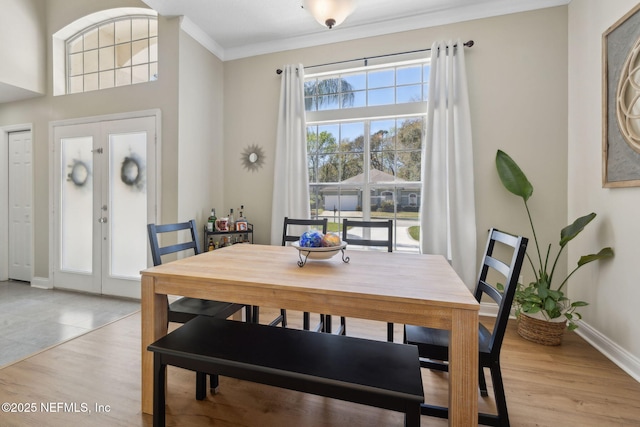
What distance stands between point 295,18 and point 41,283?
188 inches

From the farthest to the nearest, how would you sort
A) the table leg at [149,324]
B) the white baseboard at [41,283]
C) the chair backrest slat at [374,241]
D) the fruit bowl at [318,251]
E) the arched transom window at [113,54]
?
the white baseboard at [41,283]
the arched transom window at [113,54]
the chair backrest slat at [374,241]
the fruit bowl at [318,251]
the table leg at [149,324]

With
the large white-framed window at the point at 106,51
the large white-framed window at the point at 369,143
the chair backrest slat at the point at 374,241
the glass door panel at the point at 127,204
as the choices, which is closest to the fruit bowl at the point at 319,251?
the chair backrest slat at the point at 374,241

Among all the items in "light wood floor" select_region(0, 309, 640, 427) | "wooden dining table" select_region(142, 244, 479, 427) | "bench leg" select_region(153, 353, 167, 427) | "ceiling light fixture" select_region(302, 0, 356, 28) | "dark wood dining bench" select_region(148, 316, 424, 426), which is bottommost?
"light wood floor" select_region(0, 309, 640, 427)

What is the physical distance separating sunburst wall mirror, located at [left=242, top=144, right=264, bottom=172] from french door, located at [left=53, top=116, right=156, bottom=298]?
3.43 feet

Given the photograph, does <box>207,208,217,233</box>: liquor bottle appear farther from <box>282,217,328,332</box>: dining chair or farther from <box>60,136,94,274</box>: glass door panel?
<box>60,136,94,274</box>: glass door panel

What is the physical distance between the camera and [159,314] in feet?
5.26

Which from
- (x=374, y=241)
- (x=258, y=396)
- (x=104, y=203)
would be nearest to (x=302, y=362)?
(x=258, y=396)

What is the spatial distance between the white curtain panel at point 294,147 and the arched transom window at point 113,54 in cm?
158

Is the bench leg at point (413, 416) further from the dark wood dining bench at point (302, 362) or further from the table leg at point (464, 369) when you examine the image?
the table leg at point (464, 369)

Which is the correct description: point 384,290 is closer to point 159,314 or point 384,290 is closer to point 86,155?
point 159,314

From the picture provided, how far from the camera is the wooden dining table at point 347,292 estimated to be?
3.72 feet

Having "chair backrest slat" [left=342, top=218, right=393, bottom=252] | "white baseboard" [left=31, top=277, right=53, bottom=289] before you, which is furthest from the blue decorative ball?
"white baseboard" [left=31, top=277, right=53, bottom=289]

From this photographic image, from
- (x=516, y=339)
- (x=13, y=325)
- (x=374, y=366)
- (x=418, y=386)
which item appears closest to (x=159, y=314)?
(x=374, y=366)

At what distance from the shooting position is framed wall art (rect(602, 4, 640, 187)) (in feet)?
6.33
